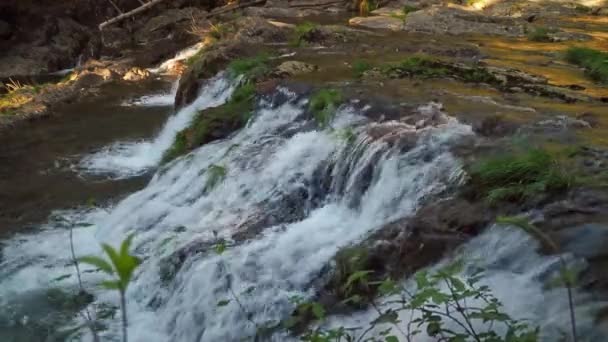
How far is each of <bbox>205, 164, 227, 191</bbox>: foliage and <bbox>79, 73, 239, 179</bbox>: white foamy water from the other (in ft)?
6.35

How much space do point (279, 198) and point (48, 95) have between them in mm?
7242

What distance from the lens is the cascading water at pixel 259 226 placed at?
491 centimetres

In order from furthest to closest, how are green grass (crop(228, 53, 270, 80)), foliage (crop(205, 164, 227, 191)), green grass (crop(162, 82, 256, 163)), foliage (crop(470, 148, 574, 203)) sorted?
1. green grass (crop(228, 53, 270, 80))
2. green grass (crop(162, 82, 256, 163))
3. foliage (crop(205, 164, 227, 191))
4. foliage (crop(470, 148, 574, 203))

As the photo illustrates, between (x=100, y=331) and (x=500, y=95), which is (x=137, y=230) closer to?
(x=100, y=331)

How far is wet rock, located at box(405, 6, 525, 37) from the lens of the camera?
12.0m

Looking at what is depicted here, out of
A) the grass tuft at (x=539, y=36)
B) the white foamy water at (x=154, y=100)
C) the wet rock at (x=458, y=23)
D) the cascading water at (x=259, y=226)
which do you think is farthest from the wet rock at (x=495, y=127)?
the white foamy water at (x=154, y=100)

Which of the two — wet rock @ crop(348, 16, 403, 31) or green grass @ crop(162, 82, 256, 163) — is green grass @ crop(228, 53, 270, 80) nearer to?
green grass @ crop(162, 82, 256, 163)

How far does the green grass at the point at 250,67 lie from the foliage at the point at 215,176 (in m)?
2.30

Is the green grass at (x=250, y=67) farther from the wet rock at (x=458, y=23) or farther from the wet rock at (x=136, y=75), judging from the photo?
the wet rock at (x=136, y=75)

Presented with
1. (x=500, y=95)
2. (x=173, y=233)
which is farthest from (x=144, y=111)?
(x=500, y=95)

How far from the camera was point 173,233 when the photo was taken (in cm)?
651

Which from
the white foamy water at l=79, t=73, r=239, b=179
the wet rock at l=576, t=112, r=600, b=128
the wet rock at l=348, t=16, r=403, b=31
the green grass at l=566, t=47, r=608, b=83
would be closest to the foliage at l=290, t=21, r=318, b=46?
the white foamy water at l=79, t=73, r=239, b=179

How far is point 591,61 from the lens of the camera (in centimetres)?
841

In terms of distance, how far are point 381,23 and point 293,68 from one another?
5.01 metres
